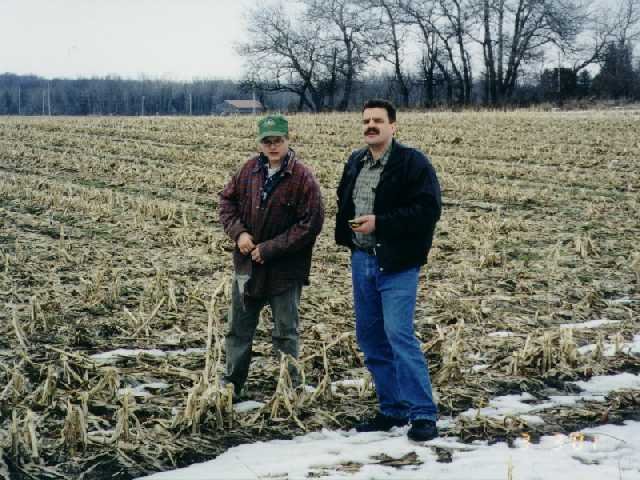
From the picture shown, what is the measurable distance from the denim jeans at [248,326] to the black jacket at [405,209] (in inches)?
31.9

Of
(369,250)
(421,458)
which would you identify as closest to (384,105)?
(369,250)

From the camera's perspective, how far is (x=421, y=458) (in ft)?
13.5

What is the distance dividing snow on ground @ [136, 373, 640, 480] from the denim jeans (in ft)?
2.41

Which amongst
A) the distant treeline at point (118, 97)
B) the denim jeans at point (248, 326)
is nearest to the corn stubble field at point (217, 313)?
the denim jeans at point (248, 326)

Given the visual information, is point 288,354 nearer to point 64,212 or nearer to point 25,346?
point 25,346

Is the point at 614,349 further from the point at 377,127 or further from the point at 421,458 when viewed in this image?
the point at 377,127

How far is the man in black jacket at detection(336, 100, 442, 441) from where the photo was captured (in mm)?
4379

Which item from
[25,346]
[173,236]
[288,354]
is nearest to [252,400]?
[288,354]

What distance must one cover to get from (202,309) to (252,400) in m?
2.13

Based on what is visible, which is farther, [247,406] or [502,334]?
[502,334]

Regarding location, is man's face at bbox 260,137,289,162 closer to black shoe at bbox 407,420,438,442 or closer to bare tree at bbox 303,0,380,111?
black shoe at bbox 407,420,438,442

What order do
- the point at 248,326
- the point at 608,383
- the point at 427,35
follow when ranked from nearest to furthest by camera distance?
the point at 248,326
the point at 608,383
the point at 427,35

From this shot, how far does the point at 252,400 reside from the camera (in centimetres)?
502

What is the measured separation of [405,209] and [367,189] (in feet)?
1.13
